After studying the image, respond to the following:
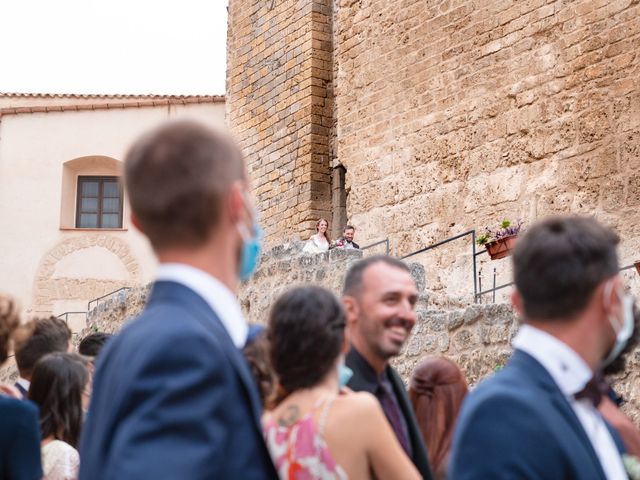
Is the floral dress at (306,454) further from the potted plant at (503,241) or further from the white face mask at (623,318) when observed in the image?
the potted plant at (503,241)

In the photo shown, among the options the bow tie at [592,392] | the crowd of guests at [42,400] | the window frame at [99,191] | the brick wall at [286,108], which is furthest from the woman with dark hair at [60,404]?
the window frame at [99,191]

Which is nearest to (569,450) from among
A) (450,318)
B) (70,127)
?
(450,318)

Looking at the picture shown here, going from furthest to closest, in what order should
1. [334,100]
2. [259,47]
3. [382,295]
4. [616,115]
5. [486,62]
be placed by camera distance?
[259,47] → [334,100] → [486,62] → [616,115] → [382,295]

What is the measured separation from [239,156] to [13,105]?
2247 cm

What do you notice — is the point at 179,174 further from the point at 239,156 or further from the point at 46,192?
the point at 46,192

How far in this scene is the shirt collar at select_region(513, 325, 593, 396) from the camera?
215 cm

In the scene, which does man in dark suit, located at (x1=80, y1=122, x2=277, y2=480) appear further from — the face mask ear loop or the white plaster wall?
the white plaster wall

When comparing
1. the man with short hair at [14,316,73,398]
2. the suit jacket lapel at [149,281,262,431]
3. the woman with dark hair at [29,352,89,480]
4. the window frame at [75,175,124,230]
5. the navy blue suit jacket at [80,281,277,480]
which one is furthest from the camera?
the window frame at [75,175,124,230]

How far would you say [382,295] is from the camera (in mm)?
3678

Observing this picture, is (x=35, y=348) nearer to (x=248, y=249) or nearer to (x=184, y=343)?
(x=248, y=249)

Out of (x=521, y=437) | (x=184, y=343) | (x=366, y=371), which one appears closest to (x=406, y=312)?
(x=366, y=371)

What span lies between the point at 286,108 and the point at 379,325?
13586 millimetres

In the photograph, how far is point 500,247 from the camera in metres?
10.5

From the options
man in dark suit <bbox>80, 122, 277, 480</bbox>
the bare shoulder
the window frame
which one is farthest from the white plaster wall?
man in dark suit <bbox>80, 122, 277, 480</bbox>
